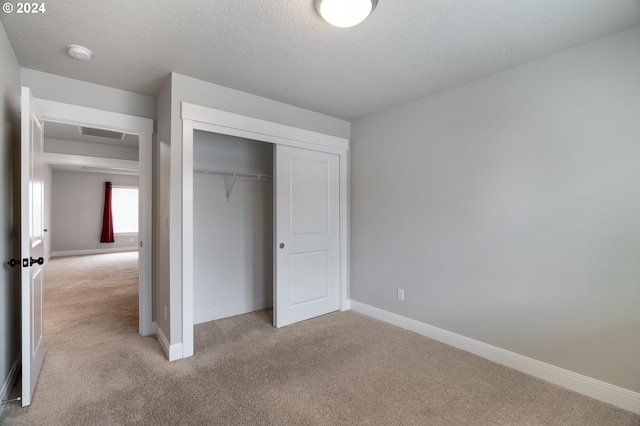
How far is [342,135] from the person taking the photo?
154 inches

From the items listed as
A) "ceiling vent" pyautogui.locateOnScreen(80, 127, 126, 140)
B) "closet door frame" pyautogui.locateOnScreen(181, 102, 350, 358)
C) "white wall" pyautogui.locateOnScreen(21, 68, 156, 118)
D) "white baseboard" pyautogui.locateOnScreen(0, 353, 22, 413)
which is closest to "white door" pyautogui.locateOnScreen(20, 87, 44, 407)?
"white baseboard" pyautogui.locateOnScreen(0, 353, 22, 413)

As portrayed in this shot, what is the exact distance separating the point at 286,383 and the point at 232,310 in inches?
66.5

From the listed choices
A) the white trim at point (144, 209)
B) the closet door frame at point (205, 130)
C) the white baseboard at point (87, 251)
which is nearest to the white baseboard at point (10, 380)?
the white trim at point (144, 209)

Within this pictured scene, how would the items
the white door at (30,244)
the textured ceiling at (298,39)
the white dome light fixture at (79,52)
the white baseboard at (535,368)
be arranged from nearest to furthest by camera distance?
the textured ceiling at (298,39)
the white door at (30,244)
the white baseboard at (535,368)
the white dome light fixture at (79,52)

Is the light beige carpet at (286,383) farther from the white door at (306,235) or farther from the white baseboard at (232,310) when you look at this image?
the white door at (306,235)

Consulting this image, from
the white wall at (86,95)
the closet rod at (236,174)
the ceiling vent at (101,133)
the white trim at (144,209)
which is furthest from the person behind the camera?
the ceiling vent at (101,133)

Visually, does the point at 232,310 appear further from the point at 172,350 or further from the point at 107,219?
the point at 107,219

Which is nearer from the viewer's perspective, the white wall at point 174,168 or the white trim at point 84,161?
the white wall at point 174,168

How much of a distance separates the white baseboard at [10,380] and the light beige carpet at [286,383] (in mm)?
105

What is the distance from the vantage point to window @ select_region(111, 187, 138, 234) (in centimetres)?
923

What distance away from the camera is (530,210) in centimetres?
241

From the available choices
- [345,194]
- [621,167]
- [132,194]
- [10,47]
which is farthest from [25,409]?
[132,194]

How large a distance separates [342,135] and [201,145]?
173 cm

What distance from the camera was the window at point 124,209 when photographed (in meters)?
9.23
